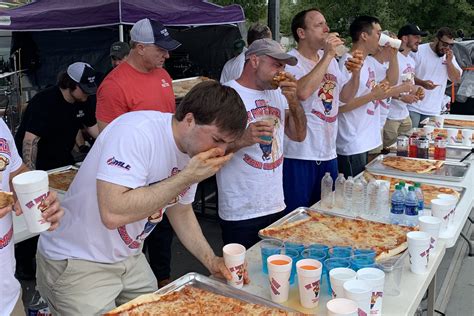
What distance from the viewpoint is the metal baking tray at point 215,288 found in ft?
6.60

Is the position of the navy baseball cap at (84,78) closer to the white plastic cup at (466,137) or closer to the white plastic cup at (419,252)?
the white plastic cup at (419,252)

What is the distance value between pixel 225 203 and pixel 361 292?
1421 millimetres

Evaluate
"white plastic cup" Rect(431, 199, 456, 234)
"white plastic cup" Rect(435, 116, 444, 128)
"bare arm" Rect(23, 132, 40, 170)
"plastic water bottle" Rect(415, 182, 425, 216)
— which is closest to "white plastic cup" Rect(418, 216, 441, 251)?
"white plastic cup" Rect(431, 199, 456, 234)

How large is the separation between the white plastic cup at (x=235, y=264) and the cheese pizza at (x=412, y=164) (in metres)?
2.18

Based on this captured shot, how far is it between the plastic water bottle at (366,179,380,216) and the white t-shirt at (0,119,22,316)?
2014 mm

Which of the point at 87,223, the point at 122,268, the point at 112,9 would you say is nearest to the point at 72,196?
the point at 87,223

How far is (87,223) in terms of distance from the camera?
213cm

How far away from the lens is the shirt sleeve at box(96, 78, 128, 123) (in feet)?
12.6

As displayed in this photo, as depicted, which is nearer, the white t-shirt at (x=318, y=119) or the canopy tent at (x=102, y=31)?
the white t-shirt at (x=318, y=119)

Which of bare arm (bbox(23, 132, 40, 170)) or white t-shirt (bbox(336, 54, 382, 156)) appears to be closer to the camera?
bare arm (bbox(23, 132, 40, 170))

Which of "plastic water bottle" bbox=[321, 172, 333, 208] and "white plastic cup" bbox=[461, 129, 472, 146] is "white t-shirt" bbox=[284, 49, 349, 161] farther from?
"white plastic cup" bbox=[461, 129, 472, 146]

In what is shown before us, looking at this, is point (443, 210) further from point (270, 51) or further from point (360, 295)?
point (270, 51)

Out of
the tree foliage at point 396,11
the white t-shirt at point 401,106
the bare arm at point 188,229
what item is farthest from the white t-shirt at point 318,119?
the tree foliage at point 396,11

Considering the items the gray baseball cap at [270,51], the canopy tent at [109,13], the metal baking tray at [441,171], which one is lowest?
the metal baking tray at [441,171]
